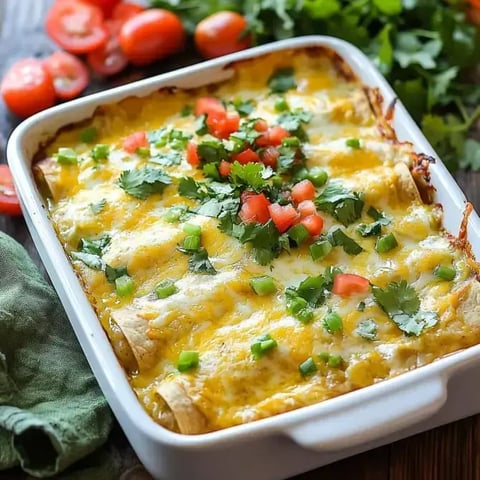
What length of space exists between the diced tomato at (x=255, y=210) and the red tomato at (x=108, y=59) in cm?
126

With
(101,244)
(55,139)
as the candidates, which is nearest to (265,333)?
(101,244)

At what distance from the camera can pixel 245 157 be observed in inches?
120

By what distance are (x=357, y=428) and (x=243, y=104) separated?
1388mm

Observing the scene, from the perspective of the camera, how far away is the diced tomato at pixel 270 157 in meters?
3.07

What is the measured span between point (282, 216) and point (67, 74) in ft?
4.59

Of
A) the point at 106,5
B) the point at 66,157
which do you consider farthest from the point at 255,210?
the point at 106,5

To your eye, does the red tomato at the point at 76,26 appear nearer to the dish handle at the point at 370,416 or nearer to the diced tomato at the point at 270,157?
the diced tomato at the point at 270,157

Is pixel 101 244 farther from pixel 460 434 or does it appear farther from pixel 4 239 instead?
pixel 460 434

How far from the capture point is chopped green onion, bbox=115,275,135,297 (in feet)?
8.93

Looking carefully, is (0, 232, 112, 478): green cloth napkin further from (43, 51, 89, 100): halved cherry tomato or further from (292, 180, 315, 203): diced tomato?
(43, 51, 89, 100): halved cherry tomato

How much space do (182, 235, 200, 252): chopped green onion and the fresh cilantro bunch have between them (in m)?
1.16

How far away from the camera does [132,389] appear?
98.1 inches

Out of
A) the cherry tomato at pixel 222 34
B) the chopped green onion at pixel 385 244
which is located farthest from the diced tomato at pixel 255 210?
the cherry tomato at pixel 222 34

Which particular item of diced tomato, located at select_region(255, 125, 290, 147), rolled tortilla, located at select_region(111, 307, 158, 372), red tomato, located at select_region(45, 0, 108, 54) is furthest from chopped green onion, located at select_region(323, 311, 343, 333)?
red tomato, located at select_region(45, 0, 108, 54)
